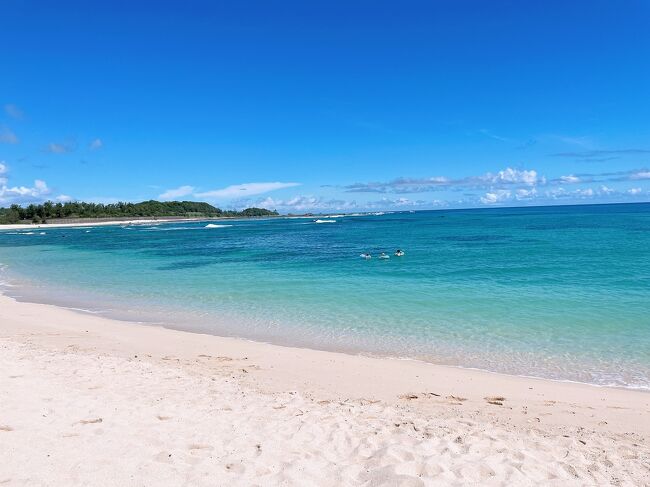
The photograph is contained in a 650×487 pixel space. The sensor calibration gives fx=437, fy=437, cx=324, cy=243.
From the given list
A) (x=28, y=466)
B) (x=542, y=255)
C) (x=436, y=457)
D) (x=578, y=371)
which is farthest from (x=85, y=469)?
(x=542, y=255)

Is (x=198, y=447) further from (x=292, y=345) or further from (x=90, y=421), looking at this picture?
(x=292, y=345)

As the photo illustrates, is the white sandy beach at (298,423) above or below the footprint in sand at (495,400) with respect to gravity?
above

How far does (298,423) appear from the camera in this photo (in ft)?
22.1

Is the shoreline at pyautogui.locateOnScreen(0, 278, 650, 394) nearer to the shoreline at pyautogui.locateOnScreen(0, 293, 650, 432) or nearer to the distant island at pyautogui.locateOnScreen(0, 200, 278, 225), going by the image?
the shoreline at pyautogui.locateOnScreen(0, 293, 650, 432)

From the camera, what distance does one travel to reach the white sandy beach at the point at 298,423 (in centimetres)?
523

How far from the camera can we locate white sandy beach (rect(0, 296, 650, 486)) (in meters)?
5.23

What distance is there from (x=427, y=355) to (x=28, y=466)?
8988 millimetres

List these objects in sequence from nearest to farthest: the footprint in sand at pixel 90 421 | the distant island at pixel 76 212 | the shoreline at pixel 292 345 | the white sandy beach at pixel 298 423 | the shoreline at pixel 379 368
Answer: the white sandy beach at pixel 298 423 → the footprint in sand at pixel 90 421 → the shoreline at pixel 379 368 → the shoreline at pixel 292 345 → the distant island at pixel 76 212

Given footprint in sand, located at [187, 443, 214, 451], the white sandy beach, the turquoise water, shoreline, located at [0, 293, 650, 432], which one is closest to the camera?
the white sandy beach

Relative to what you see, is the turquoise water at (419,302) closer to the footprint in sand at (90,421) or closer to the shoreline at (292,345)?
the shoreline at (292,345)

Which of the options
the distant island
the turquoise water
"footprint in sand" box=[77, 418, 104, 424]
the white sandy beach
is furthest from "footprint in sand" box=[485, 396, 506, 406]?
the distant island

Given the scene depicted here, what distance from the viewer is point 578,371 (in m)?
10.2

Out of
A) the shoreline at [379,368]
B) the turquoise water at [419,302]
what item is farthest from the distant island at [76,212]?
the shoreline at [379,368]

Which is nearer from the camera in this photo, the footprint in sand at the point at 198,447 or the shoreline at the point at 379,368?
the footprint in sand at the point at 198,447
